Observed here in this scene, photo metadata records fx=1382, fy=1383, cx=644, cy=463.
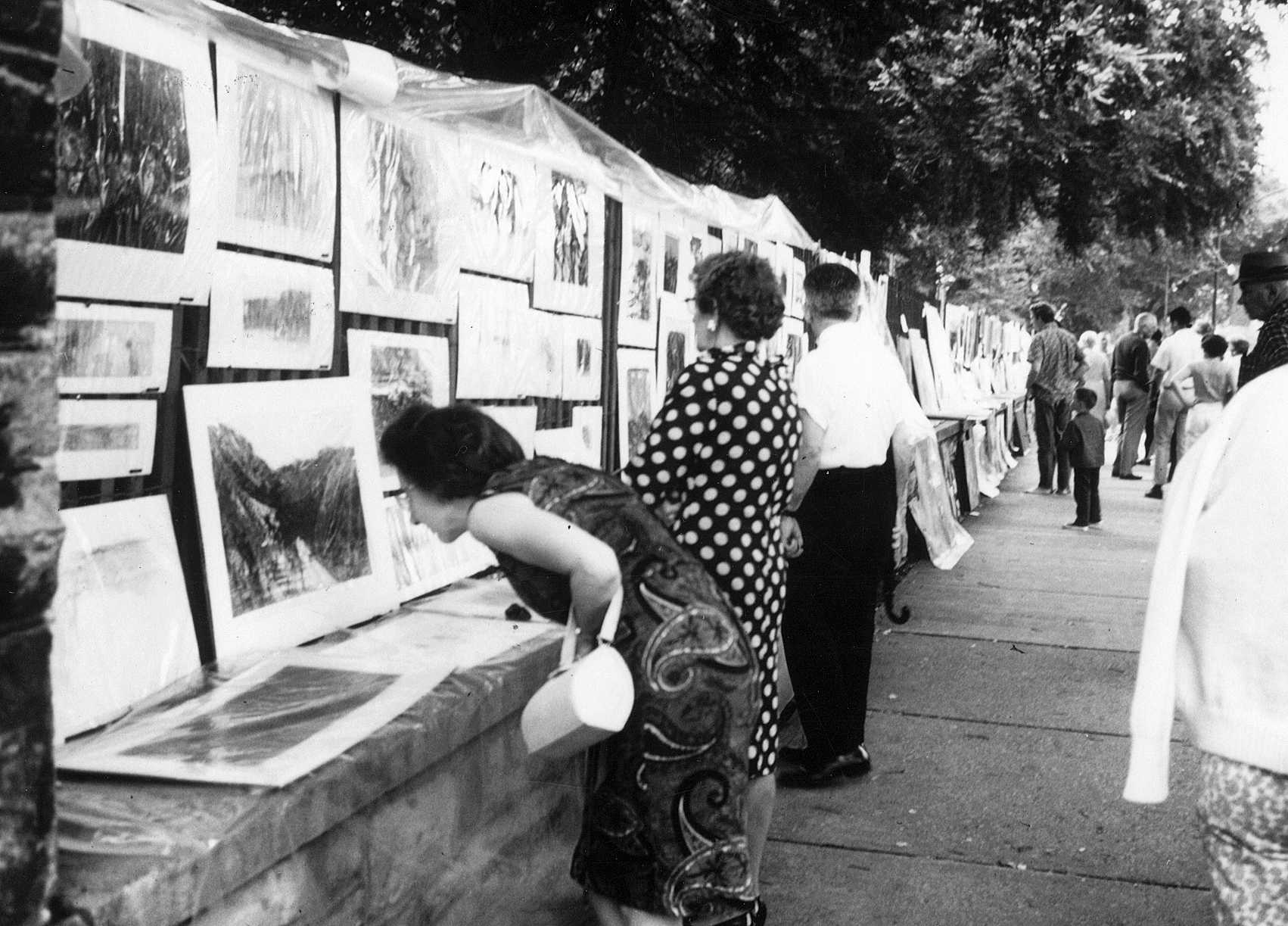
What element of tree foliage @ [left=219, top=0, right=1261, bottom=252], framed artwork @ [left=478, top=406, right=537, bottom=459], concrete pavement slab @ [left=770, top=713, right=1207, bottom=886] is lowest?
concrete pavement slab @ [left=770, top=713, right=1207, bottom=886]

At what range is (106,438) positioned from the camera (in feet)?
8.71

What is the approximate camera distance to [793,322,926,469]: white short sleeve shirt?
16.2 feet

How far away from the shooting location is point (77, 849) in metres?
2.02

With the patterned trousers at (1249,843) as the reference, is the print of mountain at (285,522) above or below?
above

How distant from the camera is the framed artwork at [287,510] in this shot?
9.80ft

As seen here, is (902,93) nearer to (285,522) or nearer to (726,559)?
(726,559)

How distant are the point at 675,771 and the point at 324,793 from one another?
2.28 feet

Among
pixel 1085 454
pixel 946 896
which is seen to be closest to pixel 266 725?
pixel 946 896

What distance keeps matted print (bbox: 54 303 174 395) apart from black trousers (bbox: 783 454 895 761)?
9.45 ft

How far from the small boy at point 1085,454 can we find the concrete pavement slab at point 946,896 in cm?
811

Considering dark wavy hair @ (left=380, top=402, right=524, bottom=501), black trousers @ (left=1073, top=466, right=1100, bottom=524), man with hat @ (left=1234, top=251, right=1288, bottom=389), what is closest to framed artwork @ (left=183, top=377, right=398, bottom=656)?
dark wavy hair @ (left=380, top=402, right=524, bottom=501)

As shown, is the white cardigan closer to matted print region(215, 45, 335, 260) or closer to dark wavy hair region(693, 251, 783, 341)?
dark wavy hair region(693, 251, 783, 341)

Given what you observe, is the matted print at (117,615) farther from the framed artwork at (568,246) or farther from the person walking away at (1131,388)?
the person walking away at (1131,388)

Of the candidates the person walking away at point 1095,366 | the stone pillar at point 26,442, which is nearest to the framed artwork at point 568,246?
the stone pillar at point 26,442
